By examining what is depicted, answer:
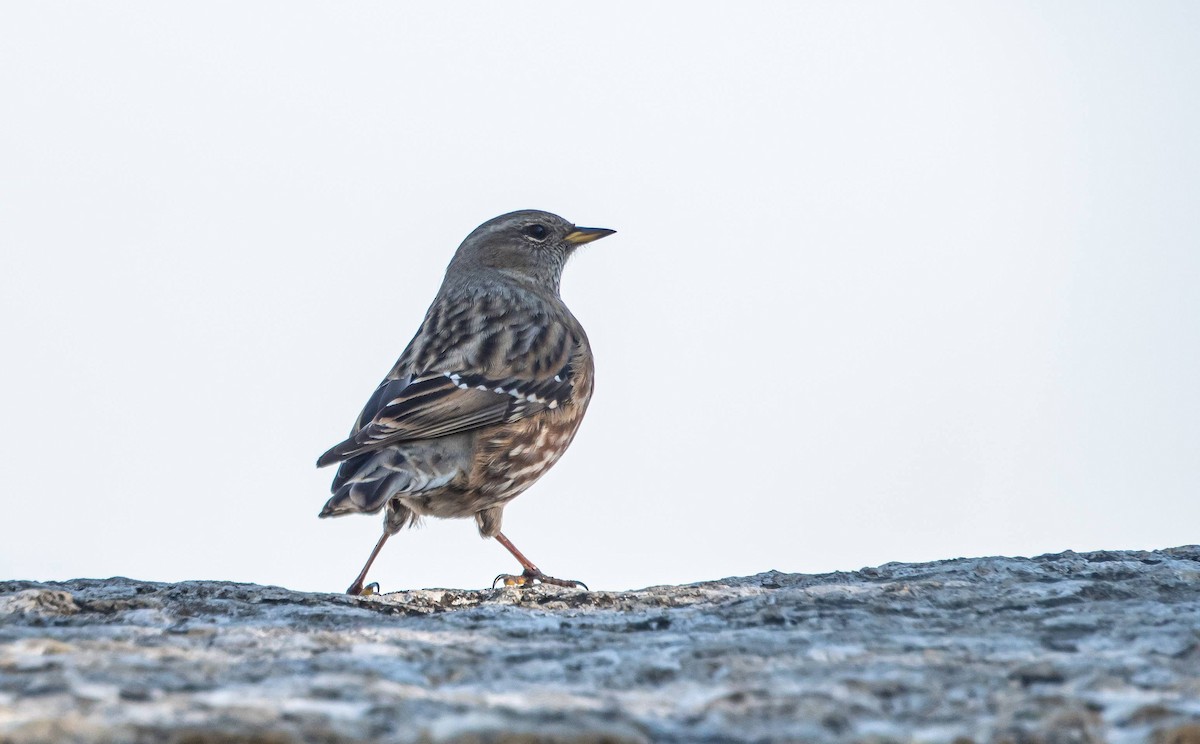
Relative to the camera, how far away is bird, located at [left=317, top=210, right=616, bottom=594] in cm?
832

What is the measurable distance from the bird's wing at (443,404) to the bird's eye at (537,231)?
108 inches

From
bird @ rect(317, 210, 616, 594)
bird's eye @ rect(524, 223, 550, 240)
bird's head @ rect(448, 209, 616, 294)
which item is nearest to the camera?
bird @ rect(317, 210, 616, 594)

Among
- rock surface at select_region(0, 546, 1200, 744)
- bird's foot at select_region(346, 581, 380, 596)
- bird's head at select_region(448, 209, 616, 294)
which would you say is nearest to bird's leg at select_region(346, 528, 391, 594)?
bird's foot at select_region(346, 581, 380, 596)

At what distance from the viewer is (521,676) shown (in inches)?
150

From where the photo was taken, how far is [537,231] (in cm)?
1264

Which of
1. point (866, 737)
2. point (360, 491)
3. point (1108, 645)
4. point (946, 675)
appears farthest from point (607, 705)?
point (360, 491)

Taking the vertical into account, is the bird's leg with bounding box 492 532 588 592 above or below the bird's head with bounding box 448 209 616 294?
below

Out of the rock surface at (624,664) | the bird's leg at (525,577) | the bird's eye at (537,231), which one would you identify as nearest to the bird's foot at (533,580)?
the bird's leg at (525,577)

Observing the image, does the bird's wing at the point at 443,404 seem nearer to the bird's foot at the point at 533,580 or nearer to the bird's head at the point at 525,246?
the bird's foot at the point at 533,580

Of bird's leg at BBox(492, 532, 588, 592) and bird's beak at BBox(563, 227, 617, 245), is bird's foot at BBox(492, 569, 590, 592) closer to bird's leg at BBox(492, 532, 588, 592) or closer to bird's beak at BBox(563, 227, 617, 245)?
bird's leg at BBox(492, 532, 588, 592)

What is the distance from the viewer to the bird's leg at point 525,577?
847 centimetres

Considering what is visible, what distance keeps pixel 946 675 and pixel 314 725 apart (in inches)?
66.7

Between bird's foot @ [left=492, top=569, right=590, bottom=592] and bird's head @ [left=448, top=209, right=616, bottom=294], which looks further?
bird's head @ [left=448, top=209, right=616, bottom=294]

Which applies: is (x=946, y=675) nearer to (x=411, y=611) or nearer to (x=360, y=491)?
(x=411, y=611)
